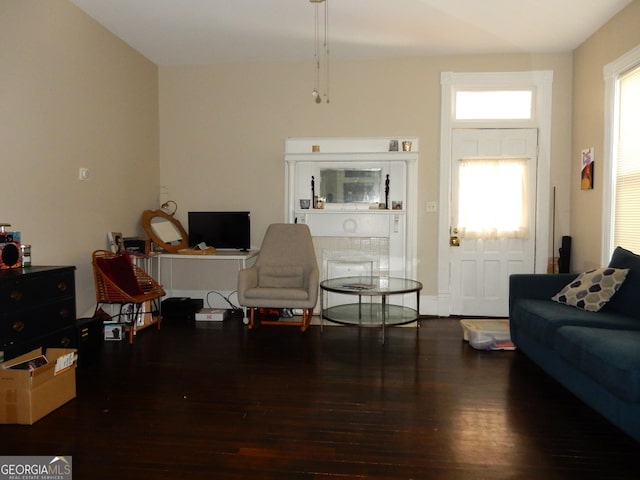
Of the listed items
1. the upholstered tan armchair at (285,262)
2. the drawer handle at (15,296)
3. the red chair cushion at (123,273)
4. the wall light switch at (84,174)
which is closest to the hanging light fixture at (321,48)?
the upholstered tan armchair at (285,262)

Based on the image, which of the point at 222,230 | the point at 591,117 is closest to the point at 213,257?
the point at 222,230

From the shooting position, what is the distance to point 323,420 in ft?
8.54

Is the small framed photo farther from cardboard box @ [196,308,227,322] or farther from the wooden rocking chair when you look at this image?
cardboard box @ [196,308,227,322]

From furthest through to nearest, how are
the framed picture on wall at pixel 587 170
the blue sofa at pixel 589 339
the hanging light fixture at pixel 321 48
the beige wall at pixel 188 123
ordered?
the framed picture on wall at pixel 587 170
the hanging light fixture at pixel 321 48
the beige wall at pixel 188 123
the blue sofa at pixel 589 339

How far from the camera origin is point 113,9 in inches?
162

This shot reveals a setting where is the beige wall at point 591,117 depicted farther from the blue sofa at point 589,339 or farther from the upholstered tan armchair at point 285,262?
the upholstered tan armchair at point 285,262

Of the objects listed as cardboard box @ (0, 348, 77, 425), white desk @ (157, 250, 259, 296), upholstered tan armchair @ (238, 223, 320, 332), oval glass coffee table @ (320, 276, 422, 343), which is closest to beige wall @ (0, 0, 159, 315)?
white desk @ (157, 250, 259, 296)

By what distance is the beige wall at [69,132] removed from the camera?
3.41 meters

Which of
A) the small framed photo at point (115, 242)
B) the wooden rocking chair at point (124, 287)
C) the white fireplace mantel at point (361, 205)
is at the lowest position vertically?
the wooden rocking chair at point (124, 287)

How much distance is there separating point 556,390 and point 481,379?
0.46m

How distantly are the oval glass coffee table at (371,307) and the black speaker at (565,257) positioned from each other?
63.5 inches

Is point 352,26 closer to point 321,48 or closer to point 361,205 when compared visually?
point 321,48

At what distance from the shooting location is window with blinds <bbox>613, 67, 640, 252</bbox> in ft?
12.5
